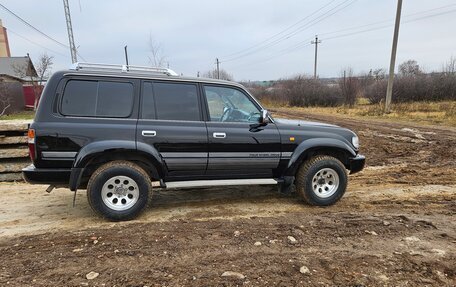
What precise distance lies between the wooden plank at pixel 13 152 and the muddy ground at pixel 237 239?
28.4 inches

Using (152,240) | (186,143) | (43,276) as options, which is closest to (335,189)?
(186,143)

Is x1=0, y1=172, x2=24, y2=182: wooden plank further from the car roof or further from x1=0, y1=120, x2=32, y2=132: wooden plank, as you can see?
the car roof

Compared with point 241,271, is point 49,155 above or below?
above

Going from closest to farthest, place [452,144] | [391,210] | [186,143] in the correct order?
[186,143] < [391,210] < [452,144]

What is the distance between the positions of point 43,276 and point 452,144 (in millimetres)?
11512

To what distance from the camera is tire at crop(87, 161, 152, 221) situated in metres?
4.40

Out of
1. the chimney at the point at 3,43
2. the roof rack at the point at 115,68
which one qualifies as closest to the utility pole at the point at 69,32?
the roof rack at the point at 115,68

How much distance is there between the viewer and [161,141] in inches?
181

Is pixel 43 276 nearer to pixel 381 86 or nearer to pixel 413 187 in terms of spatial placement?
pixel 413 187

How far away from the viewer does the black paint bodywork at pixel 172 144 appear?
14.1 ft

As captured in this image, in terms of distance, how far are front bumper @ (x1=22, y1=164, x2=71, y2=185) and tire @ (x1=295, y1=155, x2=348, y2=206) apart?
331cm

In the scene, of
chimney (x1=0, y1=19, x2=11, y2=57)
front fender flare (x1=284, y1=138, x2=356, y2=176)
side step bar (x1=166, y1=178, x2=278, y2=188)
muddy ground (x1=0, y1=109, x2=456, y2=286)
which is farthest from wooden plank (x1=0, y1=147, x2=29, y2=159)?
chimney (x1=0, y1=19, x2=11, y2=57)

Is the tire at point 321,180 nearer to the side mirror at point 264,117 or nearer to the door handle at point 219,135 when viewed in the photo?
the side mirror at point 264,117

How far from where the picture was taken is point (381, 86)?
1344 inches
